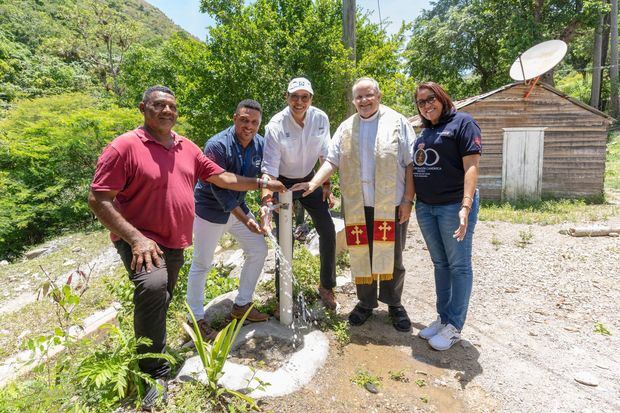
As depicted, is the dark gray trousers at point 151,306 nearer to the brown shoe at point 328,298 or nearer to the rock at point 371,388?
the rock at point 371,388

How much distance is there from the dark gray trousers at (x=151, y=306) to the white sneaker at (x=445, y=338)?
2.17 metres

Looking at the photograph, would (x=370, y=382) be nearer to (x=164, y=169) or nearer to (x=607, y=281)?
(x=164, y=169)

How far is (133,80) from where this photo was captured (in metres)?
24.6

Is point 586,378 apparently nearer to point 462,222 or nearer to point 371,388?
point 462,222

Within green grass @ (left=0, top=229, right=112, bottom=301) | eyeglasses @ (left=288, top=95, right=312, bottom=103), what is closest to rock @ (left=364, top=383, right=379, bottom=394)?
eyeglasses @ (left=288, top=95, right=312, bottom=103)

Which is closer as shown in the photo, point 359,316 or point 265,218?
point 265,218

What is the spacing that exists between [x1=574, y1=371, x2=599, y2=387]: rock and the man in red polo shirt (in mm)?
3051

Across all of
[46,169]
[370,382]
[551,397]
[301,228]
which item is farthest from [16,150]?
[551,397]

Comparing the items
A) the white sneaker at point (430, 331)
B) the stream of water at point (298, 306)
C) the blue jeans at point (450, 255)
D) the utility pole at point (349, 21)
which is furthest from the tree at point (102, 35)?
the white sneaker at point (430, 331)

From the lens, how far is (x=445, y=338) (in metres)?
3.24

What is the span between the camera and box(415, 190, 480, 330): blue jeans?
9.89ft

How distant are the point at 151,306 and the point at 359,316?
6.61 feet

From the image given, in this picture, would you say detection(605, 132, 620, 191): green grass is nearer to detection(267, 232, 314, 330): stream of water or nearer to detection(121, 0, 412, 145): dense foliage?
detection(121, 0, 412, 145): dense foliage

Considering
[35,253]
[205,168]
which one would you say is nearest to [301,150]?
[205,168]
